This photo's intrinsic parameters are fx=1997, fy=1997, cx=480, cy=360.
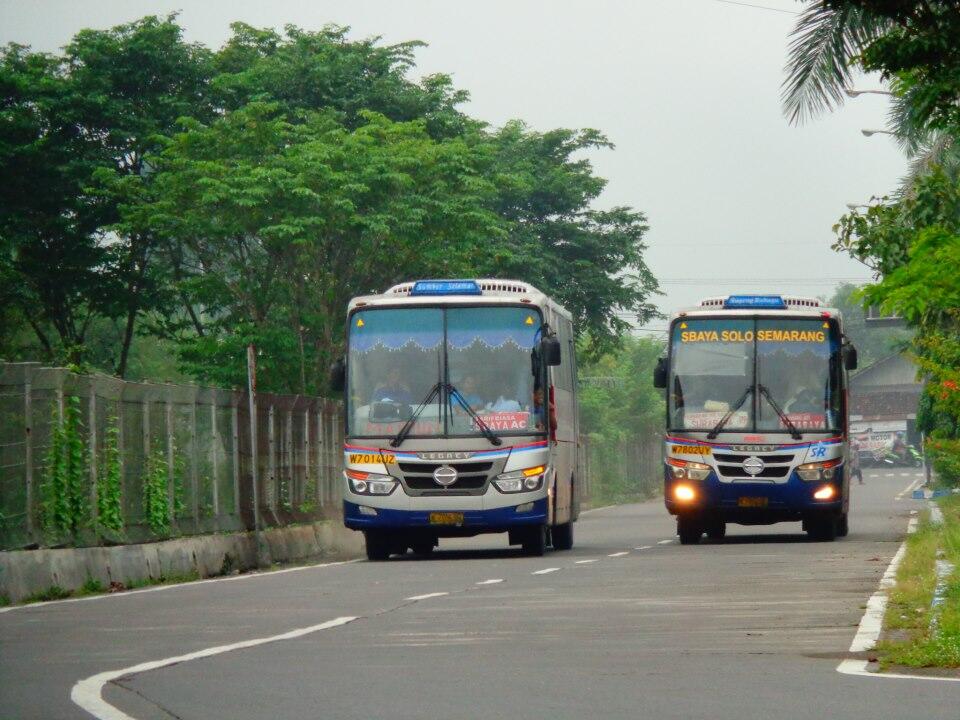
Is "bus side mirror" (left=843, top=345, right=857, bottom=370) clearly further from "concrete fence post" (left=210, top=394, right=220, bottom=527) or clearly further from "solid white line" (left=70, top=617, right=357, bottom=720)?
"solid white line" (left=70, top=617, right=357, bottom=720)

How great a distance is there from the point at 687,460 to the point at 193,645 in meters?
15.6

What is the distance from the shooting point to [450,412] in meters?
23.4

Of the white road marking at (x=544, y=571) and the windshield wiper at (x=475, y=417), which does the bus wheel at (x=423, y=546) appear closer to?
the windshield wiper at (x=475, y=417)

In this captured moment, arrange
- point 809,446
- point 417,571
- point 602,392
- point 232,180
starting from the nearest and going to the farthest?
point 417,571 → point 809,446 → point 232,180 → point 602,392

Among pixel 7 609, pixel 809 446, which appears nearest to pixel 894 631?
pixel 7 609

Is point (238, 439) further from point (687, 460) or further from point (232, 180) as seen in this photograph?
point (232, 180)

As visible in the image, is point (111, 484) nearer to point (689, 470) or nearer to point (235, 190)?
point (689, 470)

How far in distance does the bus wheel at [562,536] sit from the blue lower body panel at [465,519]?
3563 mm

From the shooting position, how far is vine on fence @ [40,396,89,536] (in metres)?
19.2

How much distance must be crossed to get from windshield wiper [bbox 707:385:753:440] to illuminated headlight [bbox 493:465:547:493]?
13.2 feet

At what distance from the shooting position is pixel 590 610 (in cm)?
1440

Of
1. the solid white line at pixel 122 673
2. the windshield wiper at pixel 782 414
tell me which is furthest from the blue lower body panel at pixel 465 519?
the solid white line at pixel 122 673

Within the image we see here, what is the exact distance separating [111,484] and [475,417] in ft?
14.9

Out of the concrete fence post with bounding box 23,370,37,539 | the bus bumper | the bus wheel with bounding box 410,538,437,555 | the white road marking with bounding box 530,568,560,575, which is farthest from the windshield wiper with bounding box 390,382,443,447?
the concrete fence post with bounding box 23,370,37,539
